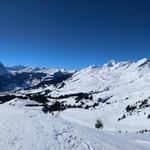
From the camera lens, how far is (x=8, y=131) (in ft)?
78.8

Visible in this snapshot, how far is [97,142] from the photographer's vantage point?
871 inches

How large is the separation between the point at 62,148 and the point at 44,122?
8605mm

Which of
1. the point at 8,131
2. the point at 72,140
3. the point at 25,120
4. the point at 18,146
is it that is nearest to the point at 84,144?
the point at 72,140

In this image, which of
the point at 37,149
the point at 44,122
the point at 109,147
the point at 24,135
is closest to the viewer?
the point at 37,149

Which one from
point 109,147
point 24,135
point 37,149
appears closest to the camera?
point 37,149

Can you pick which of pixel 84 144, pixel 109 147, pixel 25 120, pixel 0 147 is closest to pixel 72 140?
pixel 84 144

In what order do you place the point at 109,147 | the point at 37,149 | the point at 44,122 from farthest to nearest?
1. the point at 44,122
2. the point at 109,147
3. the point at 37,149

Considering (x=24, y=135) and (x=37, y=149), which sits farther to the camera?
(x=24, y=135)

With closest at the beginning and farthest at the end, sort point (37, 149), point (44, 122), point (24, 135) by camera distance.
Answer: point (37, 149) → point (24, 135) → point (44, 122)

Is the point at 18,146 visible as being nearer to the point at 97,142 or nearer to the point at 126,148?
the point at 97,142

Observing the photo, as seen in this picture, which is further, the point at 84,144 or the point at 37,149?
the point at 84,144

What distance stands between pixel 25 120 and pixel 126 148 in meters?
11.6

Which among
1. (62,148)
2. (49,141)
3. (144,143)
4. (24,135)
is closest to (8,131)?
(24,135)

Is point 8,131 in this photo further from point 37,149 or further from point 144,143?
point 144,143
